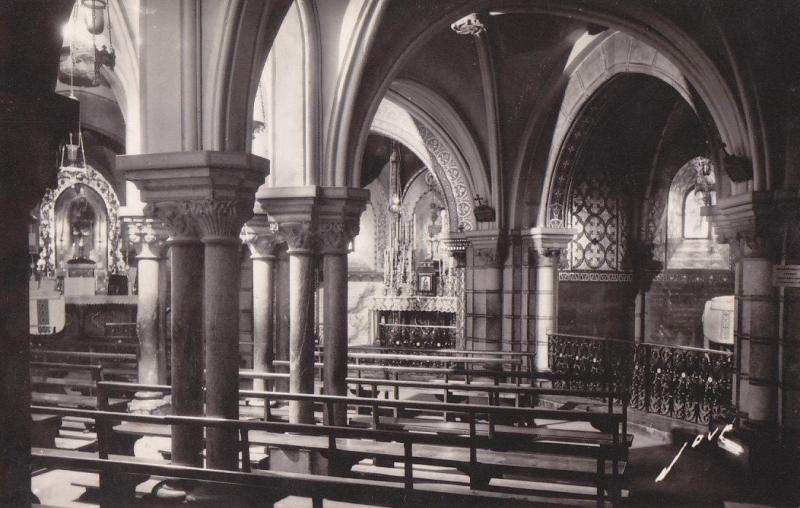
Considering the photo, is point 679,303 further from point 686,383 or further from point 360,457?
point 360,457

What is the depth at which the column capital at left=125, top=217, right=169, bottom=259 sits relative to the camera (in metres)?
8.80

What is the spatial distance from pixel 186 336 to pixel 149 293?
4.54 m

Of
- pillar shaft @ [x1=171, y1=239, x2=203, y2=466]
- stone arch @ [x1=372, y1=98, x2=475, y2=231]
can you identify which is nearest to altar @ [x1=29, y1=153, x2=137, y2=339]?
stone arch @ [x1=372, y1=98, x2=475, y2=231]

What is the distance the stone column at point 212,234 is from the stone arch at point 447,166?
7.68 meters

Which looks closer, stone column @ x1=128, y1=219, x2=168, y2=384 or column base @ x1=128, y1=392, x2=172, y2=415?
column base @ x1=128, y1=392, x2=172, y2=415

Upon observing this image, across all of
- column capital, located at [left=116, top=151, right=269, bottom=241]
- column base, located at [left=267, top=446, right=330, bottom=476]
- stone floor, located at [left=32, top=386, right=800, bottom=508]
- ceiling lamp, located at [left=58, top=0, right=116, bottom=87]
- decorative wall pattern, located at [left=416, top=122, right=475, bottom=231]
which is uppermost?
ceiling lamp, located at [left=58, top=0, right=116, bottom=87]

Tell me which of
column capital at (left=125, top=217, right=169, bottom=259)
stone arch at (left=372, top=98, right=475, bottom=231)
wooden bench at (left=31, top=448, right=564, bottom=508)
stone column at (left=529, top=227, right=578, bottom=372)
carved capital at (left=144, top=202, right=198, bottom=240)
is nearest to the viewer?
wooden bench at (left=31, top=448, right=564, bottom=508)

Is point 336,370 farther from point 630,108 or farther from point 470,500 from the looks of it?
point 630,108

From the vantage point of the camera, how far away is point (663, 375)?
918 centimetres

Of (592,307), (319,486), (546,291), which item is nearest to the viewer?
(319,486)

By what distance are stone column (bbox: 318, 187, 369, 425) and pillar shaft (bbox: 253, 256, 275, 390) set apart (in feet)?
3.55

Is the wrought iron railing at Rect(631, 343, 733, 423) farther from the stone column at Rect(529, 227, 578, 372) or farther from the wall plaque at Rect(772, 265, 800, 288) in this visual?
the stone column at Rect(529, 227, 578, 372)

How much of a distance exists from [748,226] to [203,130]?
5706 mm

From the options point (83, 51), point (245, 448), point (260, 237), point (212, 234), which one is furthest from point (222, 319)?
point (83, 51)
